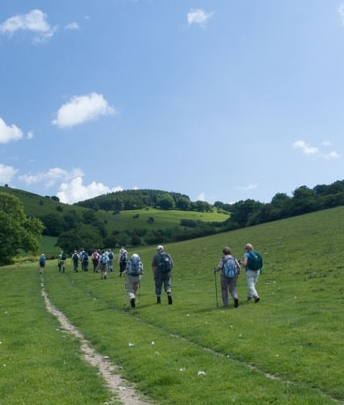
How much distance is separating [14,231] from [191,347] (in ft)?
237

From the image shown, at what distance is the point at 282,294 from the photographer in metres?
24.6

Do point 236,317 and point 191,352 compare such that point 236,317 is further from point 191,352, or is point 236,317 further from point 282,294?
point 282,294

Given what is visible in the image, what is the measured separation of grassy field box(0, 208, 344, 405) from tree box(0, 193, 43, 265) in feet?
178

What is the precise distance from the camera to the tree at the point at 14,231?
8044 cm

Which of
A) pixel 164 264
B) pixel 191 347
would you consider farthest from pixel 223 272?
pixel 191 347

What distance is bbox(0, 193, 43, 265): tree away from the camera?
80438mm

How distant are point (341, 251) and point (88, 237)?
75849 millimetres

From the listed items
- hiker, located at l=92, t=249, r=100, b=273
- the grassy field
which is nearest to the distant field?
hiker, located at l=92, t=249, r=100, b=273

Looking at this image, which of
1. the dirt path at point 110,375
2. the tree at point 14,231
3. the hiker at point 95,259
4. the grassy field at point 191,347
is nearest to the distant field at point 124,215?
the tree at point 14,231

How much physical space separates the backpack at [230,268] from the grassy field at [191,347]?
4.51 ft

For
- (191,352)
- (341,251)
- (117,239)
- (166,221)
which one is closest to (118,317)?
(191,352)

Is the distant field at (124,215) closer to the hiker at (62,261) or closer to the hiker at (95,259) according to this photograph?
the hiker at (62,261)

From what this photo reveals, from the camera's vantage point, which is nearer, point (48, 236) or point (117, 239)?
point (117, 239)

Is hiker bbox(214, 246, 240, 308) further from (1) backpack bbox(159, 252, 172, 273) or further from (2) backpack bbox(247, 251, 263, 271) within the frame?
(1) backpack bbox(159, 252, 172, 273)
